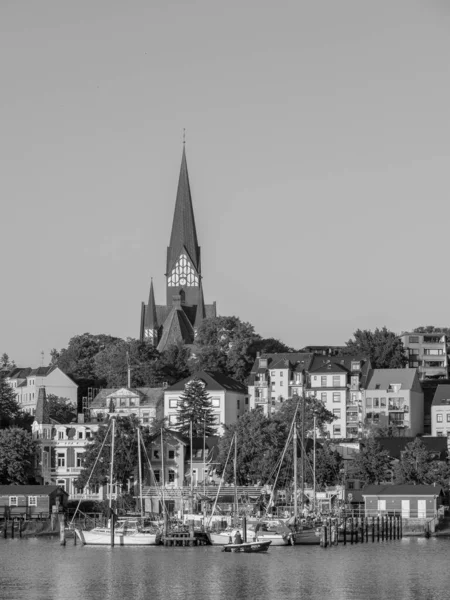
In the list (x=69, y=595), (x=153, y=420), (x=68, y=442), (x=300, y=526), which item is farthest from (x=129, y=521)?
(x=153, y=420)

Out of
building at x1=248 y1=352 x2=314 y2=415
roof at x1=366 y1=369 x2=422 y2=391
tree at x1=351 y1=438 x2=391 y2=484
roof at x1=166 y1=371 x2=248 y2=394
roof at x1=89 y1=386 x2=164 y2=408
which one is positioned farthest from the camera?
roof at x1=89 y1=386 x2=164 y2=408

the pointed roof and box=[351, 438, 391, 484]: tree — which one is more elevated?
the pointed roof

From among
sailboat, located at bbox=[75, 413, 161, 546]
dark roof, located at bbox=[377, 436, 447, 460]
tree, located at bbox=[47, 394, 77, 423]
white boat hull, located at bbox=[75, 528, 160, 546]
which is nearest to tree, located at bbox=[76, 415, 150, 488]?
sailboat, located at bbox=[75, 413, 161, 546]

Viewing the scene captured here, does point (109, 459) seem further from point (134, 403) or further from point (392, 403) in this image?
point (392, 403)

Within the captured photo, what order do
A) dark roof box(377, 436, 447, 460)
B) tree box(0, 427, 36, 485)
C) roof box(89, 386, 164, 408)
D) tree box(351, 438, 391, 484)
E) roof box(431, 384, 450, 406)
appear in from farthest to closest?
roof box(89, 386, 164, 408)
roof box(431, 384, 450, 406)
dark roof box(377, 436, 447, 460)
tree box(0, 427, 36, 485)
tree box(351, 438, 391, 484)

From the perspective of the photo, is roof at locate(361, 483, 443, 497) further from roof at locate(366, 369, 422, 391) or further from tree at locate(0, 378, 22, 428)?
tree at locate(0, 378, 22, 428)

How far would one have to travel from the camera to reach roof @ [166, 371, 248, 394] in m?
177

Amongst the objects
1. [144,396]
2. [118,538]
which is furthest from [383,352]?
[118,538]

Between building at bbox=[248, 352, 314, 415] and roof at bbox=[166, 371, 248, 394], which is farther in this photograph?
building at bbox=[248, 352, 314, 415]

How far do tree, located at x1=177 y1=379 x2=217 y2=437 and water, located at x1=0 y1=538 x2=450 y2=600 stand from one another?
48345mm

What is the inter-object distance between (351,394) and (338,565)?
7396cm

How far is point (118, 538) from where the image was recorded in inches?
4656

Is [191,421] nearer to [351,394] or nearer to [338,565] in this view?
[351,394]

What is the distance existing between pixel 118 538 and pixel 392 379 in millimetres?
66814
